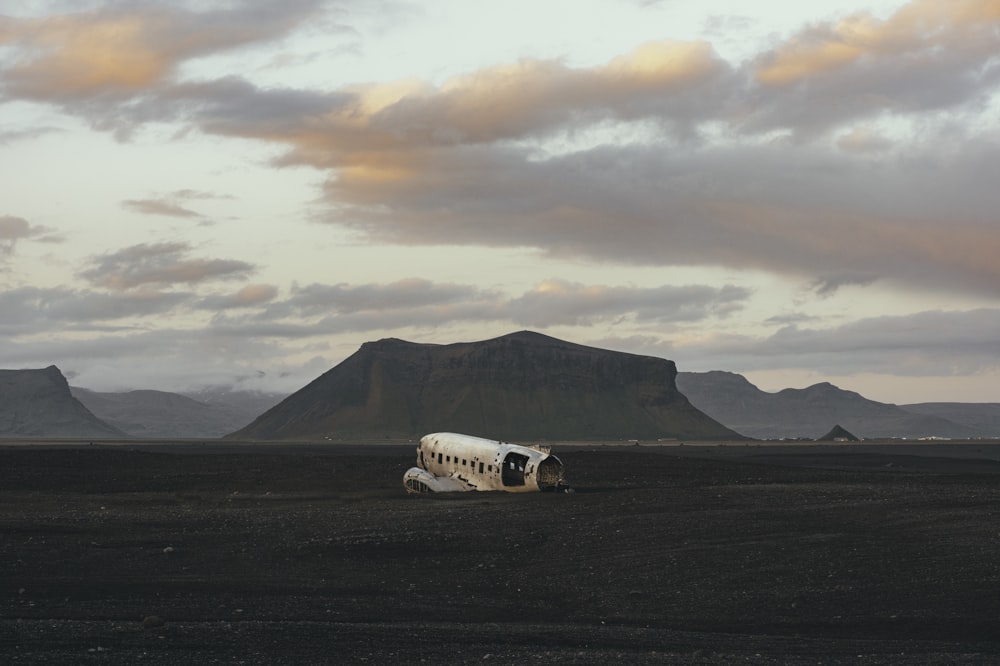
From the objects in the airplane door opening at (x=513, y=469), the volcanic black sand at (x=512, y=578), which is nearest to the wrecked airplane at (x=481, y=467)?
the airplane door opening at (x=513, y=469)

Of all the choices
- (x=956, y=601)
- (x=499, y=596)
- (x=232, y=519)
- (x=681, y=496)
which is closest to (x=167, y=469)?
(x=232, y=519)

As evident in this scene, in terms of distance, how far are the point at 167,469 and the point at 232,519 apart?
35.1 meters

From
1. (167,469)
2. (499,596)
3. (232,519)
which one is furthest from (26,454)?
(499,596)

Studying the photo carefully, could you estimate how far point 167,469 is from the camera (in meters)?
76.5

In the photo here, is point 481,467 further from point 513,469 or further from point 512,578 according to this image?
point 512,578

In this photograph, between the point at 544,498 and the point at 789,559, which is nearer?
the point at 789,559

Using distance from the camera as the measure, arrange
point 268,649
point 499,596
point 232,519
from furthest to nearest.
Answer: point 232,519
point 499,596
point 268,649

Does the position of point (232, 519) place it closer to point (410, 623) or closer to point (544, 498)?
point (544, 498)

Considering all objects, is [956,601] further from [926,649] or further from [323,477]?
[323,477]

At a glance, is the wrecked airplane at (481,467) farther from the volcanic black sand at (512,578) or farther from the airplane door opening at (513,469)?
the volcanic black sand at (512,578)

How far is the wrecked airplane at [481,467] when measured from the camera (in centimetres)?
5388

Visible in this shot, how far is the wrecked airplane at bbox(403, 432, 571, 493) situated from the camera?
5388 centimetres

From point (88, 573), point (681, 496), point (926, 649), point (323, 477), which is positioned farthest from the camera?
point (323, 477)

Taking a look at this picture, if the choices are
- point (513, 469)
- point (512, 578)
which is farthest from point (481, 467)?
point (512, 578)
